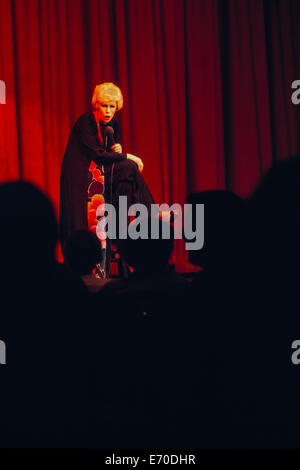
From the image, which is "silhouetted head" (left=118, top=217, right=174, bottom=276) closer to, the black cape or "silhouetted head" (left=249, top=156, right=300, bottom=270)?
"silhouetted head" (left=249, top=156, right=300, bottom=270)

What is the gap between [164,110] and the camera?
3918mm

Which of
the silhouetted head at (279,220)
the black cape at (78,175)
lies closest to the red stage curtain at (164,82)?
the black cape at (78,175)

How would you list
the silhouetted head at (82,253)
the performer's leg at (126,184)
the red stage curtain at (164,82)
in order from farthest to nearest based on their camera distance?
the red stage curtain at (164,82) → the performer's leg at (126,184) → the silhouetted head at (82,253)

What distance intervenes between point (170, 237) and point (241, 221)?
0.51ft

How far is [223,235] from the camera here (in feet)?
2.89

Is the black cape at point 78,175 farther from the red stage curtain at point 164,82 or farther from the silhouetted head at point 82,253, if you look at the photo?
the silhouetted head at point 82,253

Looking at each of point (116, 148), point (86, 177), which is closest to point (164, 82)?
point (116, 148)

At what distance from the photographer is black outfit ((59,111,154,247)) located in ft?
8.64

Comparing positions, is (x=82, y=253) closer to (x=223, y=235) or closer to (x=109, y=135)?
(x=223, y=235)

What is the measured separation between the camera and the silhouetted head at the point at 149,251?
0.93m

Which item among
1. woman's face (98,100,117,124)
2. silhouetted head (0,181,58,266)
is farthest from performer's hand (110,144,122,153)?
silhouetted head (0,181,58,266)

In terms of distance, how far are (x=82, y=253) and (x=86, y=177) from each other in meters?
1.77

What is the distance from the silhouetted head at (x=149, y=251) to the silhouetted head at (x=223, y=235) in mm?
76
